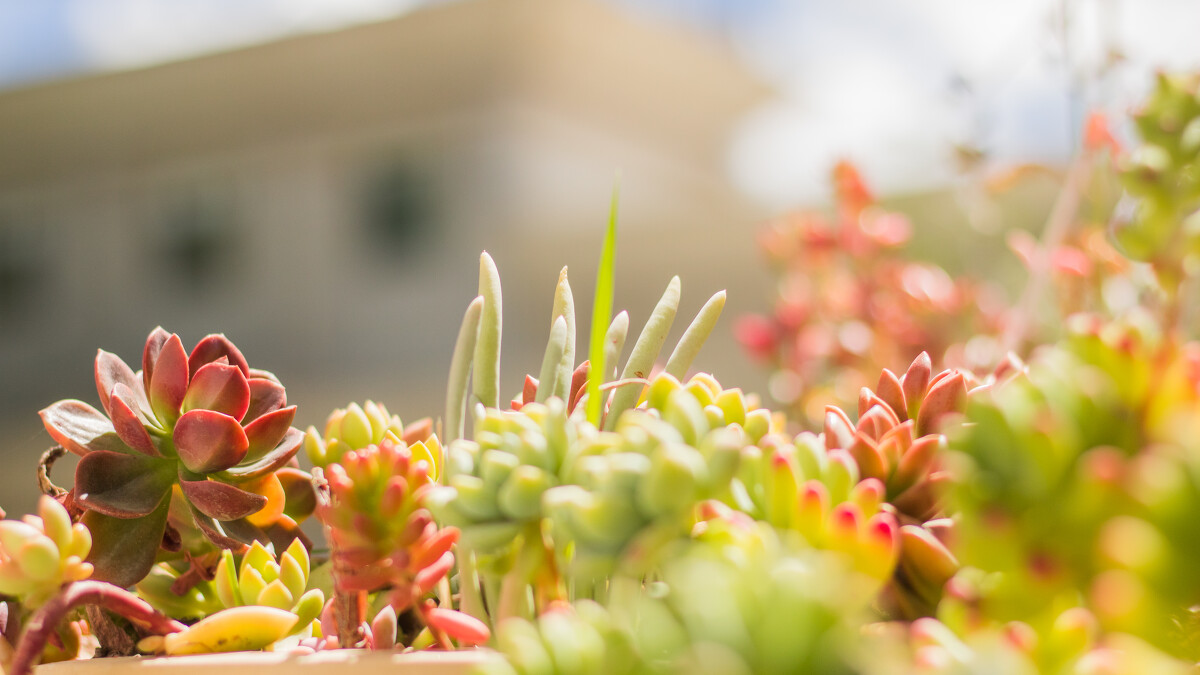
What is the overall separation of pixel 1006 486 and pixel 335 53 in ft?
21.1

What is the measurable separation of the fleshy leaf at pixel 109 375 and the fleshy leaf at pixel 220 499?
0.13 feet

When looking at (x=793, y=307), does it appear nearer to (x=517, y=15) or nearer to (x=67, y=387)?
(x=517, y=15)

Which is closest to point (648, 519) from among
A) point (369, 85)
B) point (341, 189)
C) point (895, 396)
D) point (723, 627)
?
point (723, 627)

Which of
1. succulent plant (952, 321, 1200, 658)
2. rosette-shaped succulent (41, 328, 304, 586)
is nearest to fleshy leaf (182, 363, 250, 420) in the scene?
rosette-shaped succulent (41, 328, 304, 586)

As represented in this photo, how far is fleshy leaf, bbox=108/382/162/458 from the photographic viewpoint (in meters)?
0.28

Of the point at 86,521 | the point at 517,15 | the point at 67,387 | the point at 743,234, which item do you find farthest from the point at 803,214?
the point at 67,387

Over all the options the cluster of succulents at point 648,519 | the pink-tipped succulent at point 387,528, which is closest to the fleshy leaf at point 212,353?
the cluster of succulents at point 648,519

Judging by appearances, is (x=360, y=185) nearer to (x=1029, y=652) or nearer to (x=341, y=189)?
(x=341, y=189)

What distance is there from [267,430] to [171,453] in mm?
32

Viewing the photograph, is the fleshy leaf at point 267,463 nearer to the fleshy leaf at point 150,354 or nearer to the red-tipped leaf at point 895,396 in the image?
the fleshy leaf at point 150,354

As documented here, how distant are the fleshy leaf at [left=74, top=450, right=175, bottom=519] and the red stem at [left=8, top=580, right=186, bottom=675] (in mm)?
33

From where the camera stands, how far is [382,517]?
0.22m

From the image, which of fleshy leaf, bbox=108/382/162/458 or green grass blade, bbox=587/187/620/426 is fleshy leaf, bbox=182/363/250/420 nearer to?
fleshy leaf, bbox=108/382/162/458

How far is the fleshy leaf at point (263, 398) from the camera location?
0.30 metres
